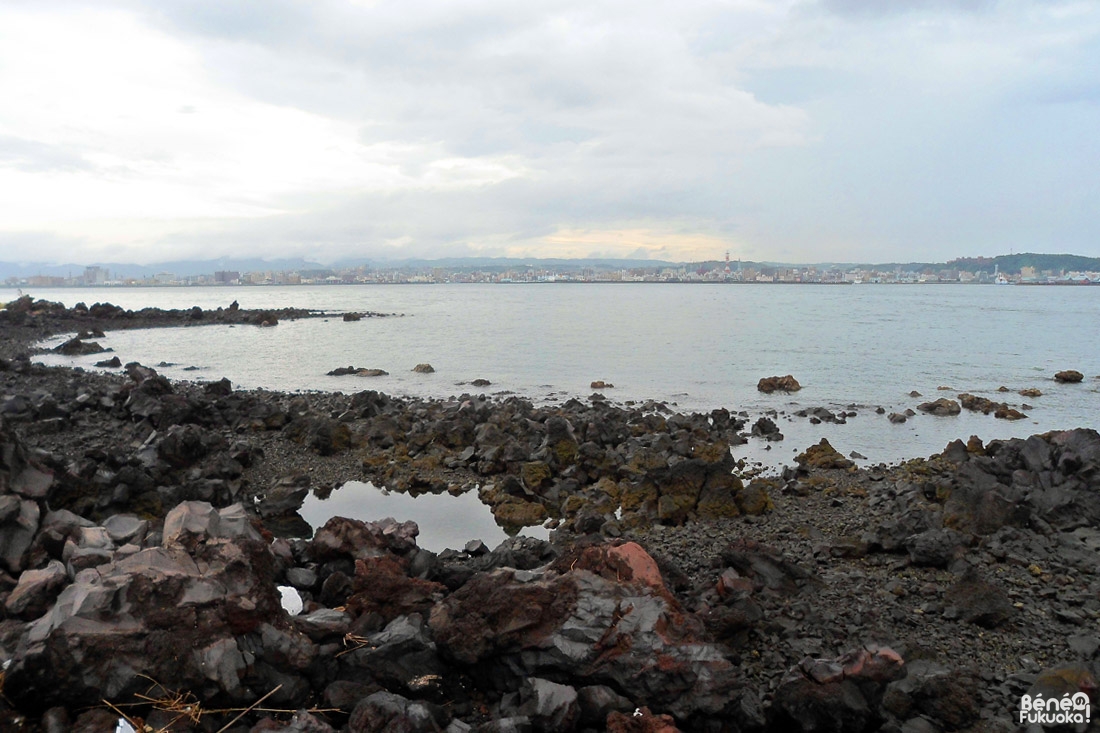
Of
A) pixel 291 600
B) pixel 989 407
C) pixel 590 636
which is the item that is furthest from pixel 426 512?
pixel 989 407

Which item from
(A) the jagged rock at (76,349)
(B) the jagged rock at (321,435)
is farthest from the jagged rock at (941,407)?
(A) the jagged rock at (76,349)

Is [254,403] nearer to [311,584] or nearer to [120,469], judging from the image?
[120,469]

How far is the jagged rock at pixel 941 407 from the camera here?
82.8 ft

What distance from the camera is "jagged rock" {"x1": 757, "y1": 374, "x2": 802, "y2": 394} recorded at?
30.4 m

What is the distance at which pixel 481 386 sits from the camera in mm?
31219

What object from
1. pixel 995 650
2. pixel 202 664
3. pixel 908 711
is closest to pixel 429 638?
pixel 202 664

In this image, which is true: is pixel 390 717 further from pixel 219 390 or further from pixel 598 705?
pixel 219 390

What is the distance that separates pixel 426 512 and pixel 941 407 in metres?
20.3

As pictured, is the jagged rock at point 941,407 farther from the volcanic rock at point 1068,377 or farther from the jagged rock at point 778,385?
the volcanic rock at point 1068,377

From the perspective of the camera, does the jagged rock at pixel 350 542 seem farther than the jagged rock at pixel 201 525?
Answer: Yes

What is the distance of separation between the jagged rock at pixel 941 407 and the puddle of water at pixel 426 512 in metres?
18.8

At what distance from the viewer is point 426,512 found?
13.8m

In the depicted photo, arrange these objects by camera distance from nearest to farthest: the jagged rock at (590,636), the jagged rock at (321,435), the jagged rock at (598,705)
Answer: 1. the jagged rock at (598,705)
2. the jagged rock at (590,636)
3. the jagged rock at (321,435)

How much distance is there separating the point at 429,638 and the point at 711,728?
7.91 ft
